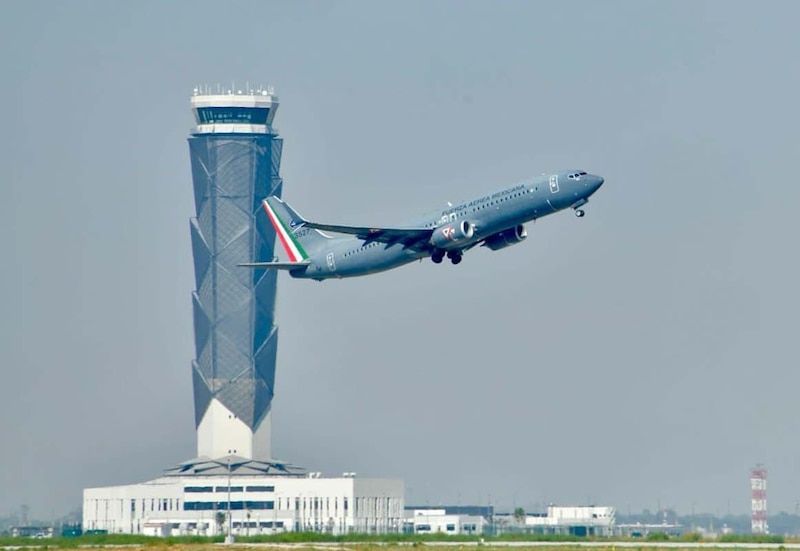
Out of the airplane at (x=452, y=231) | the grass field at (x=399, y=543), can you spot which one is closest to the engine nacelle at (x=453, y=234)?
the airplane at (x=452, y=231)

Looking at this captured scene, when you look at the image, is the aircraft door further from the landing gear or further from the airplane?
the landing gear

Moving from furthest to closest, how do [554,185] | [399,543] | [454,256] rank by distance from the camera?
[454,256] → [554,185] → [399,543]

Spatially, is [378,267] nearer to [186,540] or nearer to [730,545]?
[186,540]

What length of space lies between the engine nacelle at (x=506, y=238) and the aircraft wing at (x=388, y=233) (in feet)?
16.6

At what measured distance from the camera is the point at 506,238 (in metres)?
150

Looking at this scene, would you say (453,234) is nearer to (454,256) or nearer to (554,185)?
(454,256)

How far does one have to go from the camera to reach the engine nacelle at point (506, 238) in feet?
488

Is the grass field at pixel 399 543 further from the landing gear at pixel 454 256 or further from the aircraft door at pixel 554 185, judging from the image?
the aircraft door at pixel 554 185

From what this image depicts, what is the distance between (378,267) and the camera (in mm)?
160375

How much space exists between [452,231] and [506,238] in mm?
5718

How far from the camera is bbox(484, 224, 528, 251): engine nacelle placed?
14862 cm

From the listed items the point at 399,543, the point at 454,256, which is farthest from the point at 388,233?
the point at 399,543

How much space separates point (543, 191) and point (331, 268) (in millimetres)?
30458

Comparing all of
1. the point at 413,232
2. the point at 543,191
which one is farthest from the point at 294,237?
the point at 543,191
